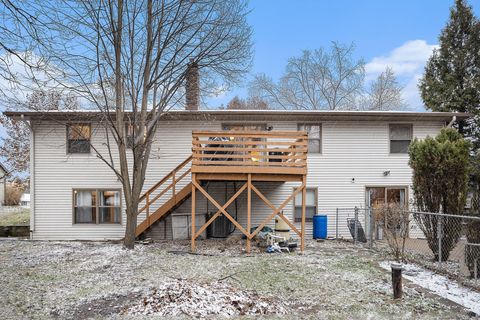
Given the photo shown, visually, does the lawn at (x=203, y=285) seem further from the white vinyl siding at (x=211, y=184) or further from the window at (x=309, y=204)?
the window at (x=309, y=204)

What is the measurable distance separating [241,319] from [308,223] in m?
8.46

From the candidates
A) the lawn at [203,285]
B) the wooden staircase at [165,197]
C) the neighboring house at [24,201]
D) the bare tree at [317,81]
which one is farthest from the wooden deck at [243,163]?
the neighboring house at [24,201]

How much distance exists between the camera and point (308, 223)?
13.5m

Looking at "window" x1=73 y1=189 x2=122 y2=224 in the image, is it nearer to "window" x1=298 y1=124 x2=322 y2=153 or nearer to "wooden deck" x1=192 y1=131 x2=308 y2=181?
"wooden deck" x1=192 y1=131 x2=308 y2=181

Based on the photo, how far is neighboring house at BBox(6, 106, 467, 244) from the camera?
43.2ft

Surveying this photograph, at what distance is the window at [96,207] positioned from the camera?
13.3 metres

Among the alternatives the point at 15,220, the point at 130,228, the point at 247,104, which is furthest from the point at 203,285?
the point at 247,104

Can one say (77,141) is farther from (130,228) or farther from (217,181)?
(217,181)

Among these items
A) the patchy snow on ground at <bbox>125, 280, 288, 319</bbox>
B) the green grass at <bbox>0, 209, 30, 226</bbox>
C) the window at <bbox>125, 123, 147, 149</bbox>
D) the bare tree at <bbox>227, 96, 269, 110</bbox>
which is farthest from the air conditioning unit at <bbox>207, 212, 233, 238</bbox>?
the bare tree at <bbox>227, 96, 269, 110</bbox>

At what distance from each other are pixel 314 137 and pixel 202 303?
9061 millimetres

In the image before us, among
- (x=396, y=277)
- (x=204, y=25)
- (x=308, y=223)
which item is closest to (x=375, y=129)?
(x=308, y=223)

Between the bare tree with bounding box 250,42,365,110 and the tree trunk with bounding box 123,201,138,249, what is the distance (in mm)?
22848

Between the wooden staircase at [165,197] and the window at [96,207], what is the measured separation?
110cm

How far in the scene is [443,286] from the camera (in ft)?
23.4
